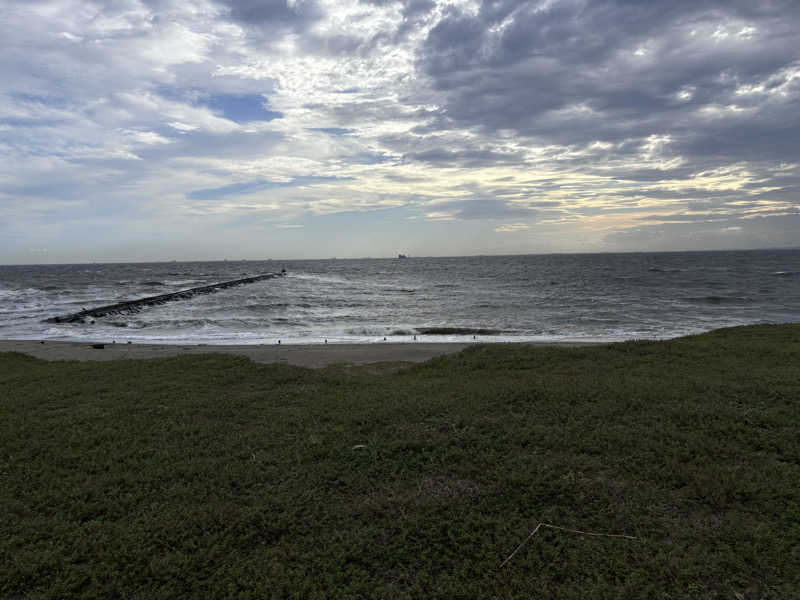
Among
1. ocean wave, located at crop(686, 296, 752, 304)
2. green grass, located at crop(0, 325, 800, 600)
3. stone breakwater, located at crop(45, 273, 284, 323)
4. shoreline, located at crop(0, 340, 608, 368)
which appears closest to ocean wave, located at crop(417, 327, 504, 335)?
shoreline, located at crop(0, 340, 608, 368)

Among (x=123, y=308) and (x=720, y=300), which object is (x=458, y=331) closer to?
(x=123, y=308)

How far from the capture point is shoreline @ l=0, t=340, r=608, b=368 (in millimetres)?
14594

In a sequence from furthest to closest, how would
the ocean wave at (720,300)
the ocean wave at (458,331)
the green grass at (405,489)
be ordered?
the ocean wave at (720,300) → the ocean wave at (458,331) → the green grass at (405,489)

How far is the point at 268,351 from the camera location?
16359 mm

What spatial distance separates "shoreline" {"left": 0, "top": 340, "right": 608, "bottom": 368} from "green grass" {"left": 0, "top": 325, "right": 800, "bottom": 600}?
18.3 feet

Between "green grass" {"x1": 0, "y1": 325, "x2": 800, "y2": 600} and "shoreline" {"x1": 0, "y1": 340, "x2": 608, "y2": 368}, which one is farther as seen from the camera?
"shoreline" {"x1": 0, "y1": 340, "x2": 608, "y2": 368}

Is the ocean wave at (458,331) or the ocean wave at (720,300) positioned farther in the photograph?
the ocean wave at (720,300)

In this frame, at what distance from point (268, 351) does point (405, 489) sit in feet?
40.3

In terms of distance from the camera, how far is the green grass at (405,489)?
146 inches

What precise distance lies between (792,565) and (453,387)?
567cm

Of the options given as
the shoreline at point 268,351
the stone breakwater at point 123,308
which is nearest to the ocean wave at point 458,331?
the shoreline at point 268,351

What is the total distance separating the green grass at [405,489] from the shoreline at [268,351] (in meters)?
5.59

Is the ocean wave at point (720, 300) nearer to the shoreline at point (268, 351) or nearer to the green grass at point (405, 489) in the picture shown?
the shoreline at point (268, 351)

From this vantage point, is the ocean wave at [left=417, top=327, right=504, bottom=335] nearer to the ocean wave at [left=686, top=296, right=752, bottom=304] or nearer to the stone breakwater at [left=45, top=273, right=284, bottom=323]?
the stone breakwater at [left=45, top=273, right=284, bottom=323]
